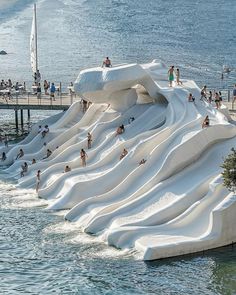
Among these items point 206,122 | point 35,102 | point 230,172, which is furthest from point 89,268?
point 35,102

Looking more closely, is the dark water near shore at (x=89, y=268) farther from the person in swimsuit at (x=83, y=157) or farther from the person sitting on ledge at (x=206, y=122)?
the person sitting on ledge at (x=206, y=122)

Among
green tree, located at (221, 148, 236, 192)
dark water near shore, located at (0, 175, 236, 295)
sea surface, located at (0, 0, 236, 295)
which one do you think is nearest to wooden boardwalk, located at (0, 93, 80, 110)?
sea surface, located at (0, 0, 236, 295)

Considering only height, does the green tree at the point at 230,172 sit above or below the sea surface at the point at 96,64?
above

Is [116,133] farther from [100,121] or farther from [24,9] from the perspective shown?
[24,9]

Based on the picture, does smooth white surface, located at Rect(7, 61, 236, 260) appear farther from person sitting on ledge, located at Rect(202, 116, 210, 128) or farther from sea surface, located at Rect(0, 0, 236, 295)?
sea surface, located at Rect(0, 0, 236, 295)

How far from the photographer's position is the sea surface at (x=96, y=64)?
35531 millimetres

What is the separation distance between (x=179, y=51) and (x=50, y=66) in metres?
19.1

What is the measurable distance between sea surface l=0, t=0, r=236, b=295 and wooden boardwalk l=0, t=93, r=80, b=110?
27.7 ft

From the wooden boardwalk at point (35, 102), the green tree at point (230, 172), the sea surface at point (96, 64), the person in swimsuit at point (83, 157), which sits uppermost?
the green tree at point (230, 172)

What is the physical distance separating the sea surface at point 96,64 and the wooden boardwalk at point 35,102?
27.7 feet

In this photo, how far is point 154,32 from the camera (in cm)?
14150

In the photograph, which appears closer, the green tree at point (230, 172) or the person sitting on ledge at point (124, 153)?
the green tree at point (230, 172)

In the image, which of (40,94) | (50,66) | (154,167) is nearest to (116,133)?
(154,167)

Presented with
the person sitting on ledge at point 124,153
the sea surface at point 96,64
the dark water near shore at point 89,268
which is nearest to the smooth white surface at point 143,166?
the person sitting on ledge at point 124,153
